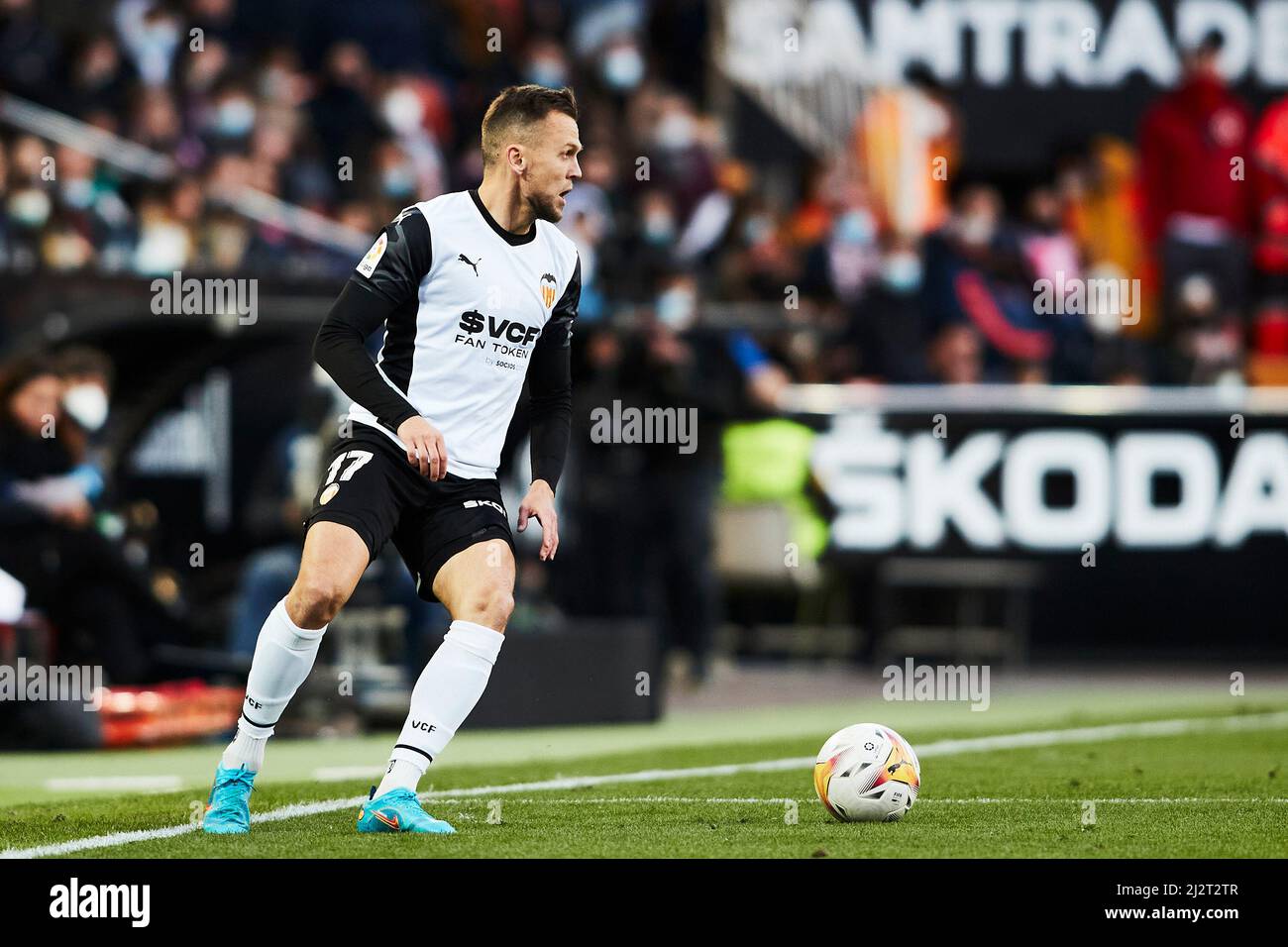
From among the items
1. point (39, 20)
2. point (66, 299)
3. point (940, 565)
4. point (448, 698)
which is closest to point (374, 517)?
point (448, 698)

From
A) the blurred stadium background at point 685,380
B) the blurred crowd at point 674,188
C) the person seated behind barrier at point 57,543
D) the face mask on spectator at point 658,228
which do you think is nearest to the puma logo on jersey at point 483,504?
the blurred stadium background at point 685,380

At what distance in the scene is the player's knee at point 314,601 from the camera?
6293mm

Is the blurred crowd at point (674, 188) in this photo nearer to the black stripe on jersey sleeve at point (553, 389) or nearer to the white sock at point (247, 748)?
the black stripe on jersey sleeve at point (553, 389)

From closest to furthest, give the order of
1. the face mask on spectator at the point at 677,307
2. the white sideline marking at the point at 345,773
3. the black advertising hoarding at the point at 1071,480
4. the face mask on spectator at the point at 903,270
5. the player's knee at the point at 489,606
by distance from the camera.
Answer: the player's knee at the point at 489,606 < the white sideline marking at the point at 345,773 < the black advertising hoarding at the point at 1071,480 < the face mask on spectator at the point at 677,307 < the face mask on spectator at the point at 903,270

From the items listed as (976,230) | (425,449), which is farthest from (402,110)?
(425,449)

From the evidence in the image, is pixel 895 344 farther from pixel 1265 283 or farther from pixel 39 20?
pixel 39 20

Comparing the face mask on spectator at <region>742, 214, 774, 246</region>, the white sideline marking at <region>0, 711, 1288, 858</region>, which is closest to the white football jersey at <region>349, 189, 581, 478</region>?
the white sideline marking at <region>0, 711, 1288, 858</region>

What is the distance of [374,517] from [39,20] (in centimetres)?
1252

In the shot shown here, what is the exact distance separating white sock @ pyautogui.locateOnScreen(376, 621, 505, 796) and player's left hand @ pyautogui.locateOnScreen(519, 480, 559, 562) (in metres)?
0.38

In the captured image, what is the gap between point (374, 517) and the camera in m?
6.46

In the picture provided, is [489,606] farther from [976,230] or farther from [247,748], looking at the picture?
[976,230]

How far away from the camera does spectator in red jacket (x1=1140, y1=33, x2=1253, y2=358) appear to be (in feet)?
61.8
